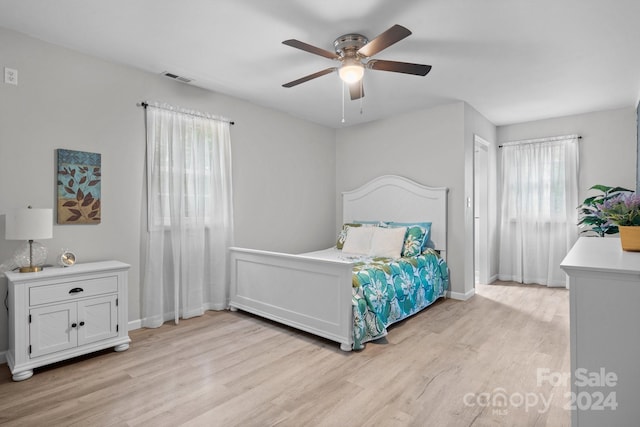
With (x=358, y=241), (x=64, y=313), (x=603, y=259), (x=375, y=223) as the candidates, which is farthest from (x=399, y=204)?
(x=64, y=313)

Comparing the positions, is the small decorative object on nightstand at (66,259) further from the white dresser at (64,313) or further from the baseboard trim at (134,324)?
the baseboard trim at (134,324)

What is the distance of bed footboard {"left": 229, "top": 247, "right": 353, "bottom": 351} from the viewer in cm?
277

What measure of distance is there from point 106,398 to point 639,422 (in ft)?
8.65

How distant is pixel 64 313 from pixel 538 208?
5.75m

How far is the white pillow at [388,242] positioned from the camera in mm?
3951

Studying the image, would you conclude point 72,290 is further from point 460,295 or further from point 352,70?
point 460,295

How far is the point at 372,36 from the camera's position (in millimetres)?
2604

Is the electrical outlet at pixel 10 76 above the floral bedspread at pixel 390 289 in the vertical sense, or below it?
above

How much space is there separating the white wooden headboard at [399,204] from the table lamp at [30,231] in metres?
3.73

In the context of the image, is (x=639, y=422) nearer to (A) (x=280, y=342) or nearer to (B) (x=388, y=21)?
(A) (x=280, y=342)

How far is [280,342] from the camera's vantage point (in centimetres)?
293

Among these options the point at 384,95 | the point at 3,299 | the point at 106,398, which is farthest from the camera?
the point at 384,95

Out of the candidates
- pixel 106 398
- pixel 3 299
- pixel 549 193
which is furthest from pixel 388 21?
pixel 549 193

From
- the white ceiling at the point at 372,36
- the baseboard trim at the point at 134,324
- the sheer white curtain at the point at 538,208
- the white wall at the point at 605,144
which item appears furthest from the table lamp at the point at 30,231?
the white wall at the point at 605,144
